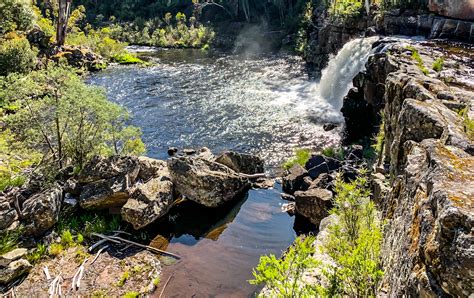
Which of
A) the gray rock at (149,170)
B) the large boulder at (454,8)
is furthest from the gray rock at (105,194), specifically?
the large boulder at (454,8)

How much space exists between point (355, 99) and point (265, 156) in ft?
17.6

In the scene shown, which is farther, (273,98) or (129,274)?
(273,98)

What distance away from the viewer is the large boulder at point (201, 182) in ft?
41.8

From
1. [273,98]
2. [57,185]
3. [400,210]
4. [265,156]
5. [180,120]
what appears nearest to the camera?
[400,210]

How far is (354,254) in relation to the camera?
4.61m

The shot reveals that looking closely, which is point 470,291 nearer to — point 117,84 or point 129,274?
point 129,274

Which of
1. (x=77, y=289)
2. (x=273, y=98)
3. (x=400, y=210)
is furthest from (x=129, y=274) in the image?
(x=273, y=98)

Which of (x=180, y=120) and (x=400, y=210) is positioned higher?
(x=400, y=210)

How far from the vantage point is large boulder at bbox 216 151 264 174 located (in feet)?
48.1

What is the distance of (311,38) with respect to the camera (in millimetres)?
36531

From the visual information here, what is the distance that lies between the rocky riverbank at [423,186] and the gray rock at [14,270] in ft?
24.5

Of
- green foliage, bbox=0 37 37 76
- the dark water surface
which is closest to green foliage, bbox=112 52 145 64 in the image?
the dark water surface

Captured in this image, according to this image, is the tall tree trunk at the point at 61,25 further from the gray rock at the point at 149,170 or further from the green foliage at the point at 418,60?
the green foliage at the point at 418,60

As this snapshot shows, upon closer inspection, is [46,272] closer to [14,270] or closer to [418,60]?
[14,270]
